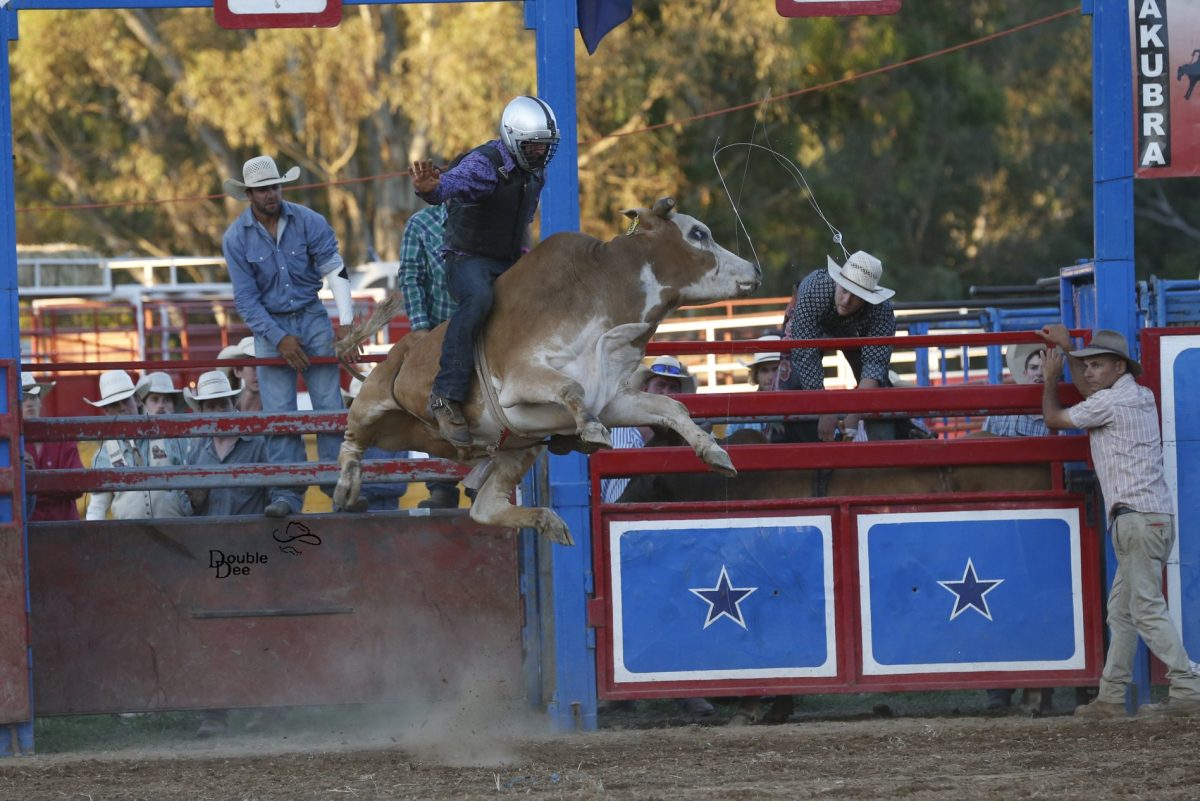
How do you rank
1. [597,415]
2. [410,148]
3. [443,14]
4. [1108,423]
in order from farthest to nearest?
[410,148]
[443,14]
[1108,423]
[597,415]

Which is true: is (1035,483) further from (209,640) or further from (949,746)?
(209,640)

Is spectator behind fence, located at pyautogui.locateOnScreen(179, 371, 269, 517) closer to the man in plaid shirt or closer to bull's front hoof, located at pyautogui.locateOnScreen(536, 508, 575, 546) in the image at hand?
the man in plaid shirt

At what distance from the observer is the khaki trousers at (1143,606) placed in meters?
8.60

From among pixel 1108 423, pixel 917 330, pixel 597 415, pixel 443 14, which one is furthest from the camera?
pixel 443 14

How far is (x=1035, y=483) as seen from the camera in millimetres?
9156

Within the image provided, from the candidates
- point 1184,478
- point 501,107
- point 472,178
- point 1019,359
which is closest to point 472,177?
point 472,178

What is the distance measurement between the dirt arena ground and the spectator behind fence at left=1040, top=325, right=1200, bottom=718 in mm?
383

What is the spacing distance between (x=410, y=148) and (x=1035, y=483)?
2097 cm

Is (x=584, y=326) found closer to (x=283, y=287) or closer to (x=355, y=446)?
(x=355, y=446)

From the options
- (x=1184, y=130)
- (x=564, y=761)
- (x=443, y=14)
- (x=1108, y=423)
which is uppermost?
(x=443, y=14)

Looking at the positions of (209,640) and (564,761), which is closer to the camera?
(564,761)

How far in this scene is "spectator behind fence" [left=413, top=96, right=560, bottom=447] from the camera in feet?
24.9

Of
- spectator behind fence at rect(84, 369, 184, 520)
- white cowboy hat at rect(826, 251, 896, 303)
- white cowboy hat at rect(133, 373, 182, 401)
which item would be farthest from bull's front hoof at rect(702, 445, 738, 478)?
white cowboy hat at rect(133, 373, 182, 401)

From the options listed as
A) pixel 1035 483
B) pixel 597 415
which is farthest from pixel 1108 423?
pixel 597 415
